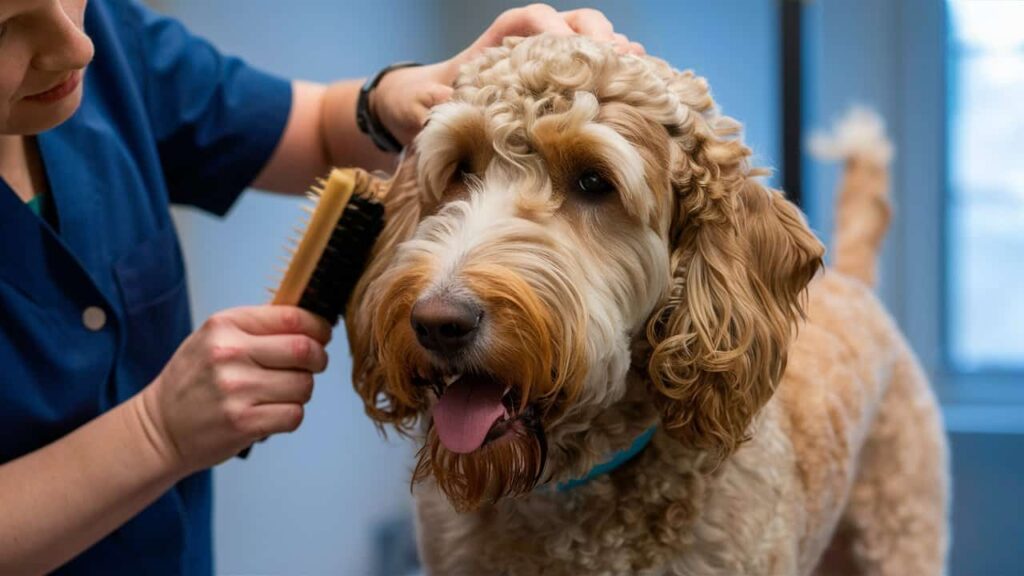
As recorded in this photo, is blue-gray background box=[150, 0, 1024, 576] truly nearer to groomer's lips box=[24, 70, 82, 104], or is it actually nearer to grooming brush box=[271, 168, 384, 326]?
grooming brush box=[271, 168, 384, 326]

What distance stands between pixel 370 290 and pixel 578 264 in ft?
0.68

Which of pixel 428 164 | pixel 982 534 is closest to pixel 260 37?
pixel 428 164

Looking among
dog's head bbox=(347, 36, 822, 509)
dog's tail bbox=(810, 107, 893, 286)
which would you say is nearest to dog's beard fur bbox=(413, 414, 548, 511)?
dog's head bbox=(347, 36, 822, 509)

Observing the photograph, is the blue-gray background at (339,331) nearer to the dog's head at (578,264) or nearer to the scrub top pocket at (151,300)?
the scrub top pocket at (151,300)

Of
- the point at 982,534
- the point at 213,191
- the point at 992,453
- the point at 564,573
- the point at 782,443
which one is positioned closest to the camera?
the point at 564,573

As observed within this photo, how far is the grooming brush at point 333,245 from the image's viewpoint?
98 cm

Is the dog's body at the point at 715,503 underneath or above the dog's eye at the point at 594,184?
underneath

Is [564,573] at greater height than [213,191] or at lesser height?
lesser

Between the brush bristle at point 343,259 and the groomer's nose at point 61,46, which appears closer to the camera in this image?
the groomer's nose at point 61,46

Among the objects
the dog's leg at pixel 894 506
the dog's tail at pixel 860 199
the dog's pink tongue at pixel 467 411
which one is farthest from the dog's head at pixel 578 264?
the dog's tail at pixel 860 199

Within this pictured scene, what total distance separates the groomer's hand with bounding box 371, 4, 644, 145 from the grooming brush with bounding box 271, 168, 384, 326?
0.30ft

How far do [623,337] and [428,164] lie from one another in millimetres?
242

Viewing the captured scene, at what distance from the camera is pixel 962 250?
2.58m

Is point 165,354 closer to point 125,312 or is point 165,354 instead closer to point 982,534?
point 125,312
